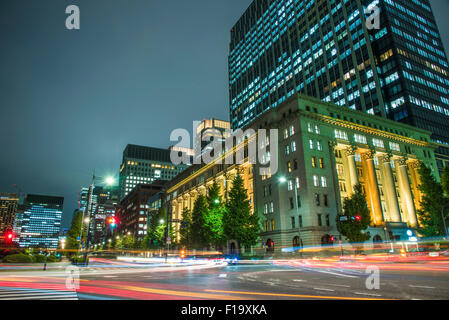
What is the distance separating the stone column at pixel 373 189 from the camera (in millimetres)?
55575

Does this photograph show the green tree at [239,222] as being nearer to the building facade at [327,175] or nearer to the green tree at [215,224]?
the green tree at [215,224]

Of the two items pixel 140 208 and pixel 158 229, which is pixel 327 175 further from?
pixel 140 208

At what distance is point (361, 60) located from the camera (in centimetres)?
9075

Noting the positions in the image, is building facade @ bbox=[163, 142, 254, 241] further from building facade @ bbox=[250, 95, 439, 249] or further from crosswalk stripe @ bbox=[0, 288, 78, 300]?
crosswalk stripe @ bbox=[0, 288, 78, 300]

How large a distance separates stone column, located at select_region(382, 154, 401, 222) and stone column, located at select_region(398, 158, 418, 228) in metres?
3.97

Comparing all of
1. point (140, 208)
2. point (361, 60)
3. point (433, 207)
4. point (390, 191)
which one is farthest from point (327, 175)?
point (140, 208)

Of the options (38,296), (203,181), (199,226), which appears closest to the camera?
(38,296)

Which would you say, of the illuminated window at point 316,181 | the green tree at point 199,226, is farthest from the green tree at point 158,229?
the illuminated window at point 316,181

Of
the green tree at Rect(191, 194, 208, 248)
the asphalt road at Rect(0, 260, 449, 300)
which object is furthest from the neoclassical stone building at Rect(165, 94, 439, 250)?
the asphalt road at Rect(0, 260, 449, 300)

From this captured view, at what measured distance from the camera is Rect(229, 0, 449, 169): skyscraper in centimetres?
8481

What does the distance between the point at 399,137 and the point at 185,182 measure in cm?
6556

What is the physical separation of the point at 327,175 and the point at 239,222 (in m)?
18.9

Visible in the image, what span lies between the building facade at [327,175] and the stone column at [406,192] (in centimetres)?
19
